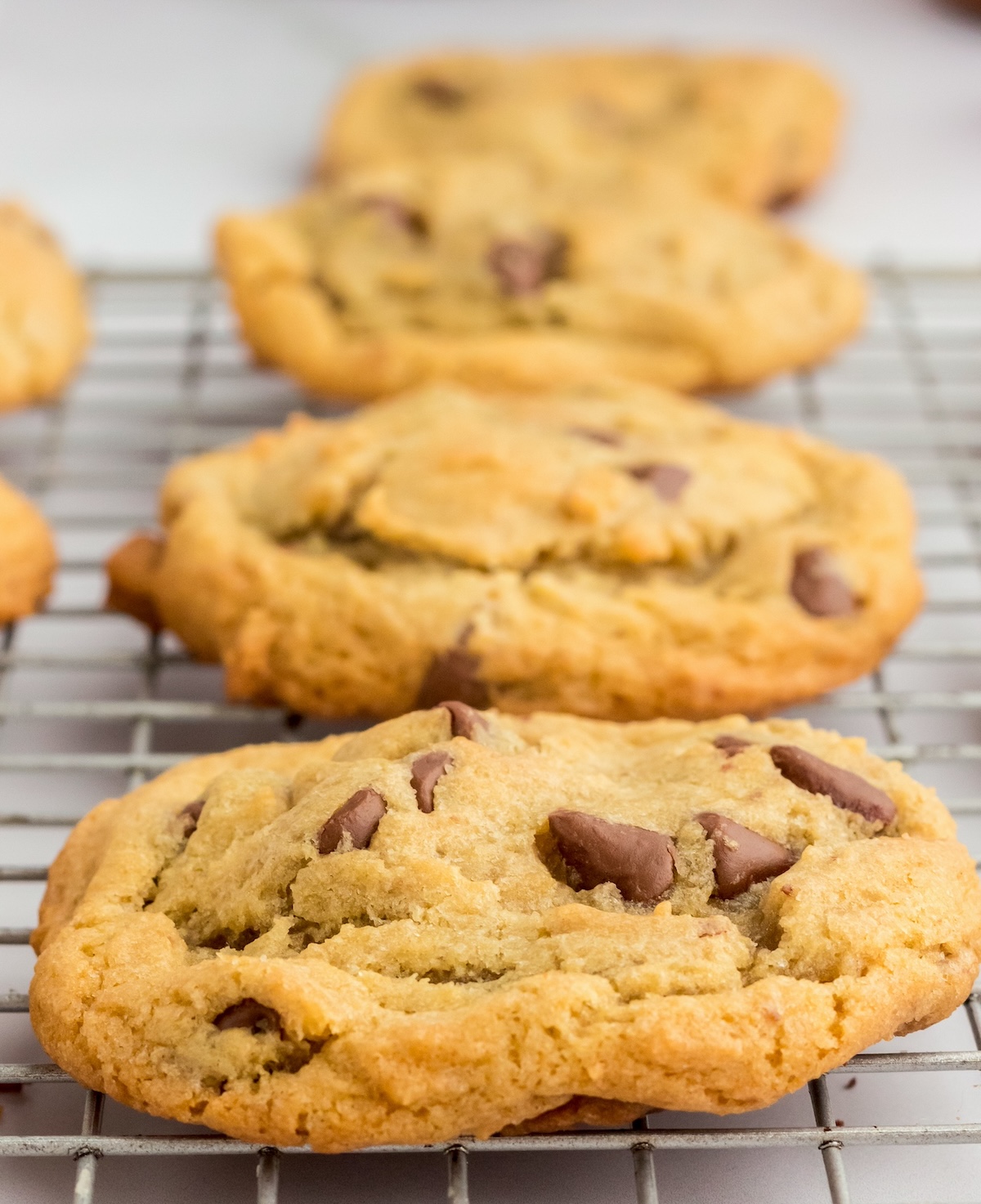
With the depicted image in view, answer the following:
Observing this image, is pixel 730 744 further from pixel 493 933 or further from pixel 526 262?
pixel 526 262

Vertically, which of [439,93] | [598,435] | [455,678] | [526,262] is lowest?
[455,678]

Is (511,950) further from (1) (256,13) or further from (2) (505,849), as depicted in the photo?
(1) (256,13)

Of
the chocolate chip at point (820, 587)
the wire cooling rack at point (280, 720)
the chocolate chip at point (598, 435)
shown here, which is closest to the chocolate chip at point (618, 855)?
the wire cooling rack at point (280, 720)

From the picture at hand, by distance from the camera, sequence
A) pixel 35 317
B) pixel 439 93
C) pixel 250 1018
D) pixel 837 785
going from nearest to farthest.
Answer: pixel 250 1018 < pixel 837 785 < pixel 35 317 < pixel 439 93

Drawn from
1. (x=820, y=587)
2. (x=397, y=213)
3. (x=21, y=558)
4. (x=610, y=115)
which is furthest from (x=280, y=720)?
(x=610, y=115)

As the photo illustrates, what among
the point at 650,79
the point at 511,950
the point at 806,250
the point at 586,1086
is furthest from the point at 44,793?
the point at 650,79
